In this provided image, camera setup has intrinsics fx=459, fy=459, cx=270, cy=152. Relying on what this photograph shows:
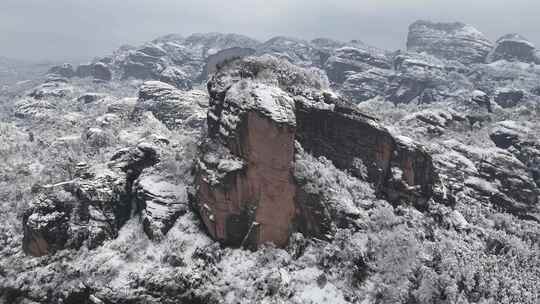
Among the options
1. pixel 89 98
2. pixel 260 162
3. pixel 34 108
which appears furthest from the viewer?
pixel 89 98

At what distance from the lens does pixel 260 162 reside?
59406 mm

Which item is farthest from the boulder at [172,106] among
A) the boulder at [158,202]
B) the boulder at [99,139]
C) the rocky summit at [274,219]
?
the boulder at [158,202]

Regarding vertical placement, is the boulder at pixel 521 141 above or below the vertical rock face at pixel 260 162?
below

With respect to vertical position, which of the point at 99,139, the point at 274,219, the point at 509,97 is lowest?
the point at 509,97

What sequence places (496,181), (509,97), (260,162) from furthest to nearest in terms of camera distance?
(509,97)
(496,181)
(260,162)

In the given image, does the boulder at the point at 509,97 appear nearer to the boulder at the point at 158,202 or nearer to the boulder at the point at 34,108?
the boulder at the point at 158,202

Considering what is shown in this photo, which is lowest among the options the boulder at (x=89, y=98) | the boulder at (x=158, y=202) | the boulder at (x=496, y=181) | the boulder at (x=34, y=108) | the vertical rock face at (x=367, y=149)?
the boulder at (x=34, y=108)

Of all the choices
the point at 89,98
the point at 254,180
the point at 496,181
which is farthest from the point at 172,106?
the point at 496,181

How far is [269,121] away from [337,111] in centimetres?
1870

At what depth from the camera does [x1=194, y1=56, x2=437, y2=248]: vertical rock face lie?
59.5m

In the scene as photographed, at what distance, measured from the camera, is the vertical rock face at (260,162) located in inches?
2341

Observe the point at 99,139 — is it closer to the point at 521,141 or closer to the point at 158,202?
the point at 158,202

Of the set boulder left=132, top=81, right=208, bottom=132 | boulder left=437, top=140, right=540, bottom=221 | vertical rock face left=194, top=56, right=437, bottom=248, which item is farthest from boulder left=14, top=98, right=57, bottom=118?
boulder left=437, top=140, right=540, bottom=221

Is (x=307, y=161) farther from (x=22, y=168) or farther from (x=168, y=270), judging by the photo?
(x=22, y=168)
